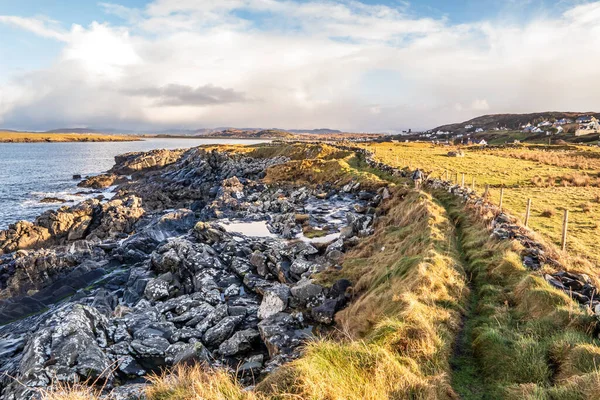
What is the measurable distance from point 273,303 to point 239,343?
2422 mm

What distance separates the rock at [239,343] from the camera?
468 inches

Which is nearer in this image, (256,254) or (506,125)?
(256,254)

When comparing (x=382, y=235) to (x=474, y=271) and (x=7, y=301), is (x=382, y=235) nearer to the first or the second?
(x=474, y=271)

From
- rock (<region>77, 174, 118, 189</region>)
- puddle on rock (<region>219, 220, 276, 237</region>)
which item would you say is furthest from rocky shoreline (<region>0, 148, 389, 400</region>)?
rock (<region>77, 174, 118, 189</region>)

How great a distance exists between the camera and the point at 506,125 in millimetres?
198375

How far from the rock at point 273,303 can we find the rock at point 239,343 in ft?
4.39

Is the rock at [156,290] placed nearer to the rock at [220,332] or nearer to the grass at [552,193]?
the rock at [220,332]

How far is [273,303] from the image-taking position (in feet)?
46.4

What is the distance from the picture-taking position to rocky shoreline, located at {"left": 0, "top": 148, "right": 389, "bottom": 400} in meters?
10.7

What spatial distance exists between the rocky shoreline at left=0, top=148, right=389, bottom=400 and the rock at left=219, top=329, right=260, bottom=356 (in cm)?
4

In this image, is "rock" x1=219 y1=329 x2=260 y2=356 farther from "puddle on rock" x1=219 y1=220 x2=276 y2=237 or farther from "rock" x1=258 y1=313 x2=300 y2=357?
"puddle on rock" x1=219 y1=220 x2=276 y2=237

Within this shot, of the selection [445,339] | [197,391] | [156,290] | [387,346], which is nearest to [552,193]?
[445,339]

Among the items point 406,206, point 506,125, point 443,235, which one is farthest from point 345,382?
point 506,125

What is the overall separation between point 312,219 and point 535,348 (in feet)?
67.3
